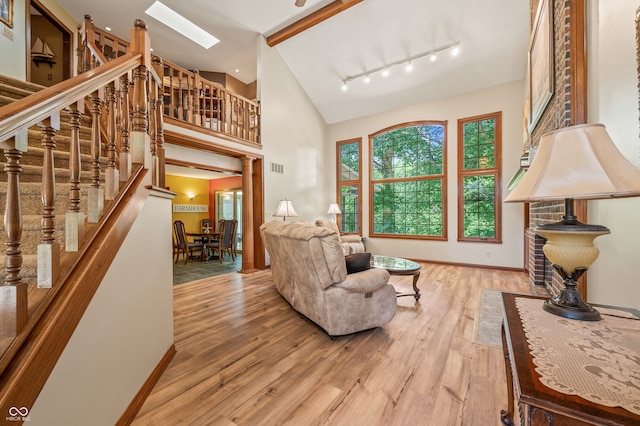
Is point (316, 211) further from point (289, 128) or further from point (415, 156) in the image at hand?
point (415, 156)

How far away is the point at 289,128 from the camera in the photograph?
5.77 m

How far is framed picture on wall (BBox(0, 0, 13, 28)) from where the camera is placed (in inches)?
120

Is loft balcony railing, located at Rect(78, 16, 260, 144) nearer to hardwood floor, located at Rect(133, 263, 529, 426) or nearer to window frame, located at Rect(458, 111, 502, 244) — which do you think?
hardwood floor, located at Rect(133, 263, 529, 426)

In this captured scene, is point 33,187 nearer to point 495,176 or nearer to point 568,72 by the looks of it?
point 568,72

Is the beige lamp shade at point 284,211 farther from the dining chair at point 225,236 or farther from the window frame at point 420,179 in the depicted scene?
the window frame at point 420,179

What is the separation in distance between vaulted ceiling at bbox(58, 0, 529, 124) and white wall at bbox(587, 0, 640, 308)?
3.21m

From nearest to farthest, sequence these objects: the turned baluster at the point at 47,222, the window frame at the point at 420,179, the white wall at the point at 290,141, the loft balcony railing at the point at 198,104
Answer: the turned baluster at the point at 47,222 < the loft balcony railing at the point at 198,104 < the white wall at the point at 290,141 < the window frame at the point at 420,179

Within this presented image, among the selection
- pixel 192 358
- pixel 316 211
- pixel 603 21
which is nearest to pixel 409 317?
pixel 192 358

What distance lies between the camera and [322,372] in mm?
1751

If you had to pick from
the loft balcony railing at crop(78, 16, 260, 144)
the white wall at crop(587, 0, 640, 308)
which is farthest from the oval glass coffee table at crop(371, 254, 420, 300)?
the loft balcony railing at crop(78, 16, 260, 144)

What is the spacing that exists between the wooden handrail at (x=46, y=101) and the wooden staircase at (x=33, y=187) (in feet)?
2.62

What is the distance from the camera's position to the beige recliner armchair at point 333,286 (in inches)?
84.9

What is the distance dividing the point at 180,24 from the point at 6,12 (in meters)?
2.36

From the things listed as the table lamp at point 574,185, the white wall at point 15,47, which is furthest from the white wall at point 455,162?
the white wall at point 15,47
